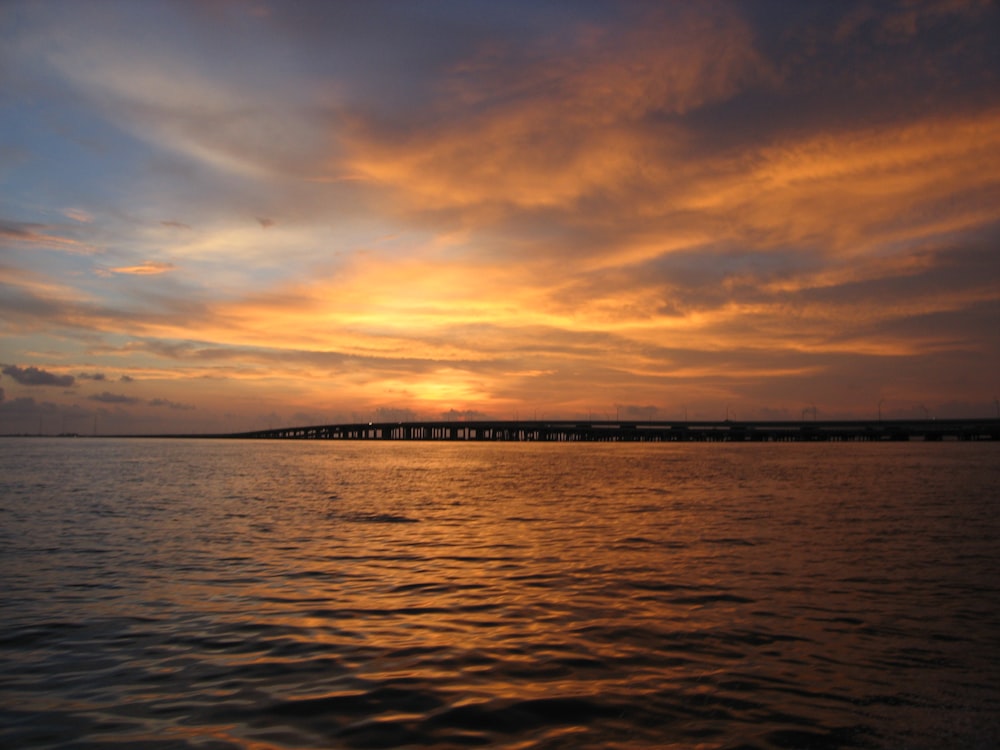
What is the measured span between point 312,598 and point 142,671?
18.9ft

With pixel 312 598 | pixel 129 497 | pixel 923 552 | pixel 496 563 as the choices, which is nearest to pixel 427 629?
pixel 312 598

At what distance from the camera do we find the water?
30.1 feet

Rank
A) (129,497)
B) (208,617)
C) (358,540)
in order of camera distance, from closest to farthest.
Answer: (208,617)
(358,540)
(129,497)

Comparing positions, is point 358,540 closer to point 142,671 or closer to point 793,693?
point 142,671

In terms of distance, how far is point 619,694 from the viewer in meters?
10.4

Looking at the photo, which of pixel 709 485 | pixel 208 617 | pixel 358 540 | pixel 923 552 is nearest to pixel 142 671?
pixel 208 617

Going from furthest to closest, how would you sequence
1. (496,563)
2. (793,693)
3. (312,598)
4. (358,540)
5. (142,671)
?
(358,540), (496,563), (312,598), (142,671), (793,693)

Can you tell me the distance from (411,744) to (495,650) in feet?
13.9

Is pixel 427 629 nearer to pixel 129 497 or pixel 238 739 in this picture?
pixel 238 739

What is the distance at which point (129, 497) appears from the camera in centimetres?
4638

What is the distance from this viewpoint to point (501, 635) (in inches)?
539

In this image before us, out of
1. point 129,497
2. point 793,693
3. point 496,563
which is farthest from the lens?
point 129,497

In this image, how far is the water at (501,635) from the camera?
9.17m

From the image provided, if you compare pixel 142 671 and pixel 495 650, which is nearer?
pixel 142 671
